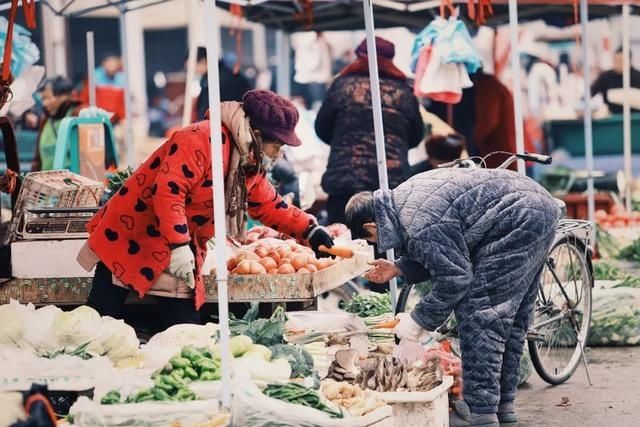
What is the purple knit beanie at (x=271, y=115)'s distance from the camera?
23.1ft

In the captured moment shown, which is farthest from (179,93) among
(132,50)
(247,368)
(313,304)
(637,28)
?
(247,368)

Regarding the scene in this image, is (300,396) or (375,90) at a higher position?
(375,90)

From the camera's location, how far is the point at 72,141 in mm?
10672

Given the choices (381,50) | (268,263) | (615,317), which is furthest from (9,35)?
(615,317)

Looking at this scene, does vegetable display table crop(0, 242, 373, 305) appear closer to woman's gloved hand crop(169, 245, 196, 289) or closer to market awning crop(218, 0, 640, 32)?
woman's gloved hand crop(169, 245, 196, 289)

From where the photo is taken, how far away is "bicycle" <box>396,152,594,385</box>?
8.65 metres

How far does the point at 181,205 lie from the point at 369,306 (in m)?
2.12

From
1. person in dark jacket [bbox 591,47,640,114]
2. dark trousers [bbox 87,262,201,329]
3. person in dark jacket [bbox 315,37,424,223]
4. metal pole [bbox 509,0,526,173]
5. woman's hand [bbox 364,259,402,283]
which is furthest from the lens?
person in dark jacket [bbox 591,47,640,114]

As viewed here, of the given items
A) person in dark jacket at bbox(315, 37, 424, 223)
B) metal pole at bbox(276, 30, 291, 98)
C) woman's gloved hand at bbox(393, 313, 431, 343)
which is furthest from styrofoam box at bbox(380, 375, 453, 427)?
metal pole at bbox(276, 30, 291, 98)

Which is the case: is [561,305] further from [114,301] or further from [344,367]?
[114,301]

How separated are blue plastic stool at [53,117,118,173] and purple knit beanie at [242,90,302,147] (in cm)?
345

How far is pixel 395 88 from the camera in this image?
11414mm

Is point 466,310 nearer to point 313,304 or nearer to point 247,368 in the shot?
point 247,368

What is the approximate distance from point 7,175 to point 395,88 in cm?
391
